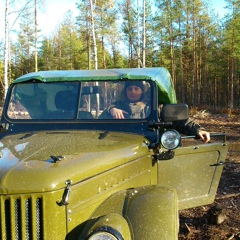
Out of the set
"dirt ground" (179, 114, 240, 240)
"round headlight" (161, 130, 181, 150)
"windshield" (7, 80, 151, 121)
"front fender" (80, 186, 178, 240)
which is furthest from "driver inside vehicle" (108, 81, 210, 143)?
"dirt ground" (179, 114, 240, 240)

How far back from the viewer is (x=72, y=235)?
2764 mm

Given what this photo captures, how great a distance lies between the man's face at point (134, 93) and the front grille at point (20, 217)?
1952 mm

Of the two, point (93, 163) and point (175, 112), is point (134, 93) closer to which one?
point (175, 112)

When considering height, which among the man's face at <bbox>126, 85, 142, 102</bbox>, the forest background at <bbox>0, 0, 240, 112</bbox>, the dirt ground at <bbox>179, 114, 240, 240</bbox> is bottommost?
the dirt ground at <bbox>179, 114, 240, 240</bbox>

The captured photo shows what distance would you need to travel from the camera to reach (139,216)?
116 inches

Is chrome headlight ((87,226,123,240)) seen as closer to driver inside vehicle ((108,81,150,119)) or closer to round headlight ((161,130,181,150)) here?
round headlight ((161,130,181,150))

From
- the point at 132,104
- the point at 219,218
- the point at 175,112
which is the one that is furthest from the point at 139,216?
the point at 219,218

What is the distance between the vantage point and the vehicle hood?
2.59 m

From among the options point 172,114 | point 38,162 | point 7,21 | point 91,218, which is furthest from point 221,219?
point 7,21

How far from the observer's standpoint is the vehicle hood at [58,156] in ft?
8.50

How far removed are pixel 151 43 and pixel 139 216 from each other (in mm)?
36214

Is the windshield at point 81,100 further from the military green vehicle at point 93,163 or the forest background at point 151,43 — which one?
the forest background at point 151,43

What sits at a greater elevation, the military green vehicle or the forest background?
the forest background

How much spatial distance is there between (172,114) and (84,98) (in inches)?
38.5
